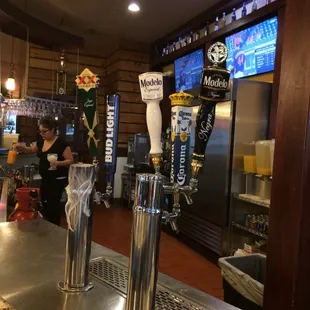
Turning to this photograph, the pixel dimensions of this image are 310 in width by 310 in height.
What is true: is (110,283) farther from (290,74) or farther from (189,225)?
(189,225)

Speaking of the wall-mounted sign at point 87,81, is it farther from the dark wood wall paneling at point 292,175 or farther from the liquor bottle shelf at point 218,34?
the liquor bottle shelf at point 218,34

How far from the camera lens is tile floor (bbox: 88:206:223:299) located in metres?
3.40

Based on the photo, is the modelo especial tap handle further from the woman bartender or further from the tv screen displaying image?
the tv screen displaying image

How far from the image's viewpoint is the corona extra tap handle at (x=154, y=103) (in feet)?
2.79

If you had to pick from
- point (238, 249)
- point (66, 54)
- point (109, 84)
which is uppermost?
point (66, 54)

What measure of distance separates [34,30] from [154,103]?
4930mm

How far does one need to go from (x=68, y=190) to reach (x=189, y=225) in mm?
3770

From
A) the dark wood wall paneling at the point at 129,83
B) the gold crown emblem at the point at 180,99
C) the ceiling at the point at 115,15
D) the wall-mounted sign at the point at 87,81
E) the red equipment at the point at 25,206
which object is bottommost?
the red equipment at the point at 25,206

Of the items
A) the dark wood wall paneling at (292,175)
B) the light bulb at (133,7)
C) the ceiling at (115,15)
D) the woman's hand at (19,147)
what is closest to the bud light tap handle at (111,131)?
the dark wood wall paneling at (292,175)

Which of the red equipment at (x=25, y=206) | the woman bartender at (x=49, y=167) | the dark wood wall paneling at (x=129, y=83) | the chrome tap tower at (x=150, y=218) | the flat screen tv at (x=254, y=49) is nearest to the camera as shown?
the chrome tap tower at (x=150, y=218)

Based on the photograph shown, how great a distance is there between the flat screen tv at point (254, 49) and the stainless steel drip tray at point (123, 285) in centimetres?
342

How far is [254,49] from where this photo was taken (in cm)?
418

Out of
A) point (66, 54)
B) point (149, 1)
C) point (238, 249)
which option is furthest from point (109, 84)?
point (238, 249)

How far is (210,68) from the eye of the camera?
82 centimetres
